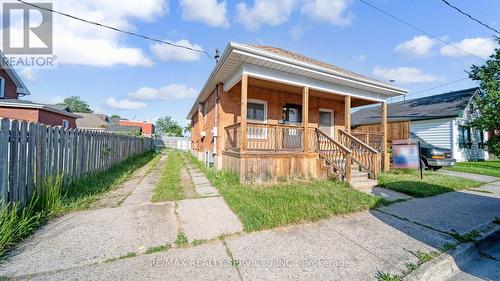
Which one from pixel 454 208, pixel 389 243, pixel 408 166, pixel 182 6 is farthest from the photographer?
pixel 182 6

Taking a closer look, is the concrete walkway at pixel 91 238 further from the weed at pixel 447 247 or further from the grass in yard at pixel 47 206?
the weed at pixel 447 247

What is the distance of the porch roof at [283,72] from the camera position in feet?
21.2

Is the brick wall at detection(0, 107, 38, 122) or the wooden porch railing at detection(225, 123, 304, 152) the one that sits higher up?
the brick wall at detection(0, 107, 38, 122)

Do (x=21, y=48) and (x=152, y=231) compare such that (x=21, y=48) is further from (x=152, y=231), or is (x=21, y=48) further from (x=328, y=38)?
(x=328, y=38)

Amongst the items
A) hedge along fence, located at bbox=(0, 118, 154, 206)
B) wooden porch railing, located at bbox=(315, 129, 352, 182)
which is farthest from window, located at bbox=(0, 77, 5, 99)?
wooden porch railing, located at bbox=(315, 129, 352, 182)

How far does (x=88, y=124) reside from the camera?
3709 centimetres

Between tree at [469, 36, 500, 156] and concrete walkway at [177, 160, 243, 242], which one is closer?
concrete walkway at [177, 160, 243, 242]

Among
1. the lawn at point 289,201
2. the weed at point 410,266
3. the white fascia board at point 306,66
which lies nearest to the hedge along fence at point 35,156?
the lawn at point 289,201

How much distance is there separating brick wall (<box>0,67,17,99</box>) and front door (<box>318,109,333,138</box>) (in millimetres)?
26425

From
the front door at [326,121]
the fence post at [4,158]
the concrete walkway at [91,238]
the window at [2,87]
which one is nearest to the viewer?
the concrete walkway at [91,238]

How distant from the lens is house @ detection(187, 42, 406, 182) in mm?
6629

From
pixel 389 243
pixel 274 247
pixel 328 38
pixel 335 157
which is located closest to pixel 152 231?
pixel 274 247

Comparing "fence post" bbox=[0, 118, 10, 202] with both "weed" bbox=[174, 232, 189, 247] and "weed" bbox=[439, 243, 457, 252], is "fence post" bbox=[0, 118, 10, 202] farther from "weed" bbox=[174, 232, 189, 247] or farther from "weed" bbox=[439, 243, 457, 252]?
"weed" bbox=[439, 243, 457, 252]

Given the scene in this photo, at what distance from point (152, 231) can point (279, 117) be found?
24.2 feet
